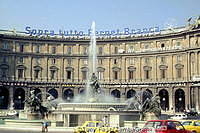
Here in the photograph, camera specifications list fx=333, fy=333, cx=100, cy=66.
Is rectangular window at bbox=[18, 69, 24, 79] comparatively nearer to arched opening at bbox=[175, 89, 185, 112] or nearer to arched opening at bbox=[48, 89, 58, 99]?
arched opening at bbox=[48, 89, 58, 99]

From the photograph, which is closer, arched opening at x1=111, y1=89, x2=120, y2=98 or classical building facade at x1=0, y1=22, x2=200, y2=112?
classical building facade at x1=0, y1=22, x2=200, y2=112

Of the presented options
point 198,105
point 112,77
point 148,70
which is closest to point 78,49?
point 112,77

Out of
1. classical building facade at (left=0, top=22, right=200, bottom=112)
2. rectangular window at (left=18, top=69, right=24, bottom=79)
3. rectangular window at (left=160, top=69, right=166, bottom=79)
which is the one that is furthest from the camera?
rectangular window at (left=18, top=69, right=24, bottom=79)

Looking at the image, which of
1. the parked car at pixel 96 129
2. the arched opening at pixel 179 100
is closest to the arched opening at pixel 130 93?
the arched opening at pixel 179 100

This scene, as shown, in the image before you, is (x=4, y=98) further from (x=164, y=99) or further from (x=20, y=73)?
(x=164, y=99)

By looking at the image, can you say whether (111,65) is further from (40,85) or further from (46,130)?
(46,130)

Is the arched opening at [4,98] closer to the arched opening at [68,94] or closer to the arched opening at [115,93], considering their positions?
the arched opening at [68,94]

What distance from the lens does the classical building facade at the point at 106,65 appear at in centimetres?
8006

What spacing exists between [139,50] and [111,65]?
8.44 meters

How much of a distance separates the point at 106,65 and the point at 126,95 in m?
9.93

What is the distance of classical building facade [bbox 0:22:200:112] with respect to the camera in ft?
263

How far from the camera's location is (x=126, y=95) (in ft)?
281

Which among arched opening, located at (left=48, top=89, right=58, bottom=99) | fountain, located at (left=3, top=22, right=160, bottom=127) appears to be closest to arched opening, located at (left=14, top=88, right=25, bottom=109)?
arched opening, located at (left=48, top=89, right=58, bottom=99)

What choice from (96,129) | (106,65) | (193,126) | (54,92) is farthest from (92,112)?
(106,65)
